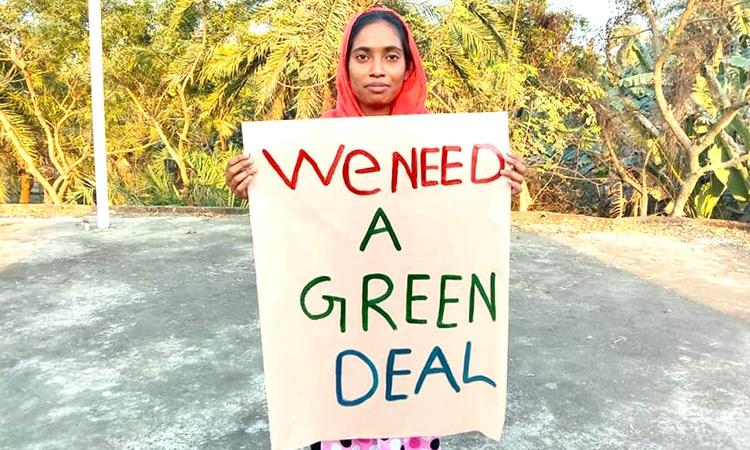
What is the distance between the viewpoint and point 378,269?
142cm

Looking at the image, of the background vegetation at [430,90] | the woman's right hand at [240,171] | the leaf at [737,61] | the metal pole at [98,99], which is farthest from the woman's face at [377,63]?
the leaf at [737,61]

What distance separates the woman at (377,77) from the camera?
4.61ft

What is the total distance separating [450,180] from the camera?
143cm

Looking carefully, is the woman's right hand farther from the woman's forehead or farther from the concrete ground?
the concrete ground

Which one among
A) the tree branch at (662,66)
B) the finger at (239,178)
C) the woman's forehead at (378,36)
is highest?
the tree branch at (662,66)

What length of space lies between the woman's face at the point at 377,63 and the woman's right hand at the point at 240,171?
316mm

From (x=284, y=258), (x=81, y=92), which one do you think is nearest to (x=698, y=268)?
(x=284, y=258)

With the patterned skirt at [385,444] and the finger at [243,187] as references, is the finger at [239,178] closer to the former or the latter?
the finger at [243,187]

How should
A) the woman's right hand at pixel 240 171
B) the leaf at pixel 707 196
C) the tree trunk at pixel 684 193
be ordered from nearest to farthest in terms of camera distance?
the woman's right hand at pixel 240 171, the tree trunk at pixel 684 193, the leaf at pixel 707 196

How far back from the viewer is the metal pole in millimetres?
6133

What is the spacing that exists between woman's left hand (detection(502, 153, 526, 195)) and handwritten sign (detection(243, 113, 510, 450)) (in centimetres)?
2

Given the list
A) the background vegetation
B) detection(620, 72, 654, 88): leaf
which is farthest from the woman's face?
detection(620, 72, 654, 88): leaf

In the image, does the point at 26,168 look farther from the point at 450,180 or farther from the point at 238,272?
the point at 450,180

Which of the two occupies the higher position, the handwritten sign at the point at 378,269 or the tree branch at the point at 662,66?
the tree branch at the point at 662,66
